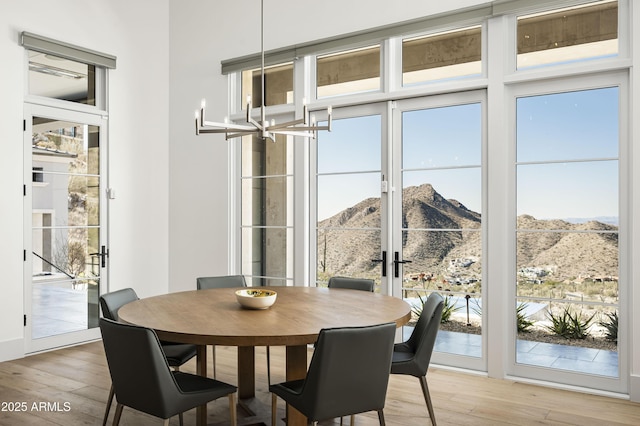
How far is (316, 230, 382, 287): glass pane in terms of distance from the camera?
4.89m

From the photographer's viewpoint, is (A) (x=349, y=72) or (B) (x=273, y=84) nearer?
(A) (x=349, y=72)

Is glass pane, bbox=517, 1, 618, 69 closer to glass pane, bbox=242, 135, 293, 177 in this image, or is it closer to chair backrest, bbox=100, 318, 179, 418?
glass pane, bbox=242, 135, 293, 177

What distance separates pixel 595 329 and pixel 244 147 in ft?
12.5

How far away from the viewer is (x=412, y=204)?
469 cm

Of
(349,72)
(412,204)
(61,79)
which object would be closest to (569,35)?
(412,204)

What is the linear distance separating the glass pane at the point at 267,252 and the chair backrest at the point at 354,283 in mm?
1256

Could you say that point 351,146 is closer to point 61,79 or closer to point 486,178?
point 486,178

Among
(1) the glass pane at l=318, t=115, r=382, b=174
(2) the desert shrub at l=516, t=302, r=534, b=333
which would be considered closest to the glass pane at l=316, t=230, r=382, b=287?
(1) the glass pane at l=318, t=115, r=382, b=174

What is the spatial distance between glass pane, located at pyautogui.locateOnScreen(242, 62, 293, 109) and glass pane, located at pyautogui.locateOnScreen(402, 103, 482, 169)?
1380 mm

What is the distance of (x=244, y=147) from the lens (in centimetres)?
575

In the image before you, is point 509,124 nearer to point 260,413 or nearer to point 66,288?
point 260,413

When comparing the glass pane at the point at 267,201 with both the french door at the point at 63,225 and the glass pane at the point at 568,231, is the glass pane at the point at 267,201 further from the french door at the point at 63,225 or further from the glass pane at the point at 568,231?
the glass pane at the point at 568,231

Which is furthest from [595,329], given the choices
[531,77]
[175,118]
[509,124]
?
[175,118]

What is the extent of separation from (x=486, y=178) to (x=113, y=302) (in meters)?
2.99
